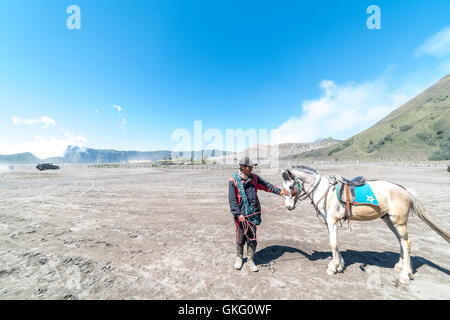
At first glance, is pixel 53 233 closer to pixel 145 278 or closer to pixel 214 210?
pixel 145 278

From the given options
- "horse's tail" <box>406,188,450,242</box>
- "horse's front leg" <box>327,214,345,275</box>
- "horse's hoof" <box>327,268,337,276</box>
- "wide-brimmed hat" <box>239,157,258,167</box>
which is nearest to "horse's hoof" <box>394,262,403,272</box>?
"horse's tail" <box>406,188,450,242</box>

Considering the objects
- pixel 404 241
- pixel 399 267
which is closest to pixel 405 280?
pixel 399 267

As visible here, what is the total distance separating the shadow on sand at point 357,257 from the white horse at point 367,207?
1.56ft

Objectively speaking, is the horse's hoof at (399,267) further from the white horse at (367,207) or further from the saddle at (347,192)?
the saddle at (347,192)

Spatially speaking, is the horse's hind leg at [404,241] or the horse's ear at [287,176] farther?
the horse's ear at [287,176]

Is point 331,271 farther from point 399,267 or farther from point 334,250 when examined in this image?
point 399,267

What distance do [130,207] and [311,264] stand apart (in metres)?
8.75

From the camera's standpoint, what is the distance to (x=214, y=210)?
8.62 metres

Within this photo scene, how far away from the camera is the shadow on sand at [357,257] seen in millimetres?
4027

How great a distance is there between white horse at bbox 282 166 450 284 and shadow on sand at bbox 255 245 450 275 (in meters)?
0.48

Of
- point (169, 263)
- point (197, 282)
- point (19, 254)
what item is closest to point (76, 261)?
point (19, 254)

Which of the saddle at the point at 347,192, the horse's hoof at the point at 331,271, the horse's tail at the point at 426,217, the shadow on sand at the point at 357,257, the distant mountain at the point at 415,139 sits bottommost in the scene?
the shadow on sand at the point at 357,257

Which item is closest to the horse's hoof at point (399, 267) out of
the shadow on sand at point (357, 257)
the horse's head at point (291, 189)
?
the shadow on sand at point (357, 257)

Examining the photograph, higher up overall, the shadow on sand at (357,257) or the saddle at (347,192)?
the saddle at (347,192)
